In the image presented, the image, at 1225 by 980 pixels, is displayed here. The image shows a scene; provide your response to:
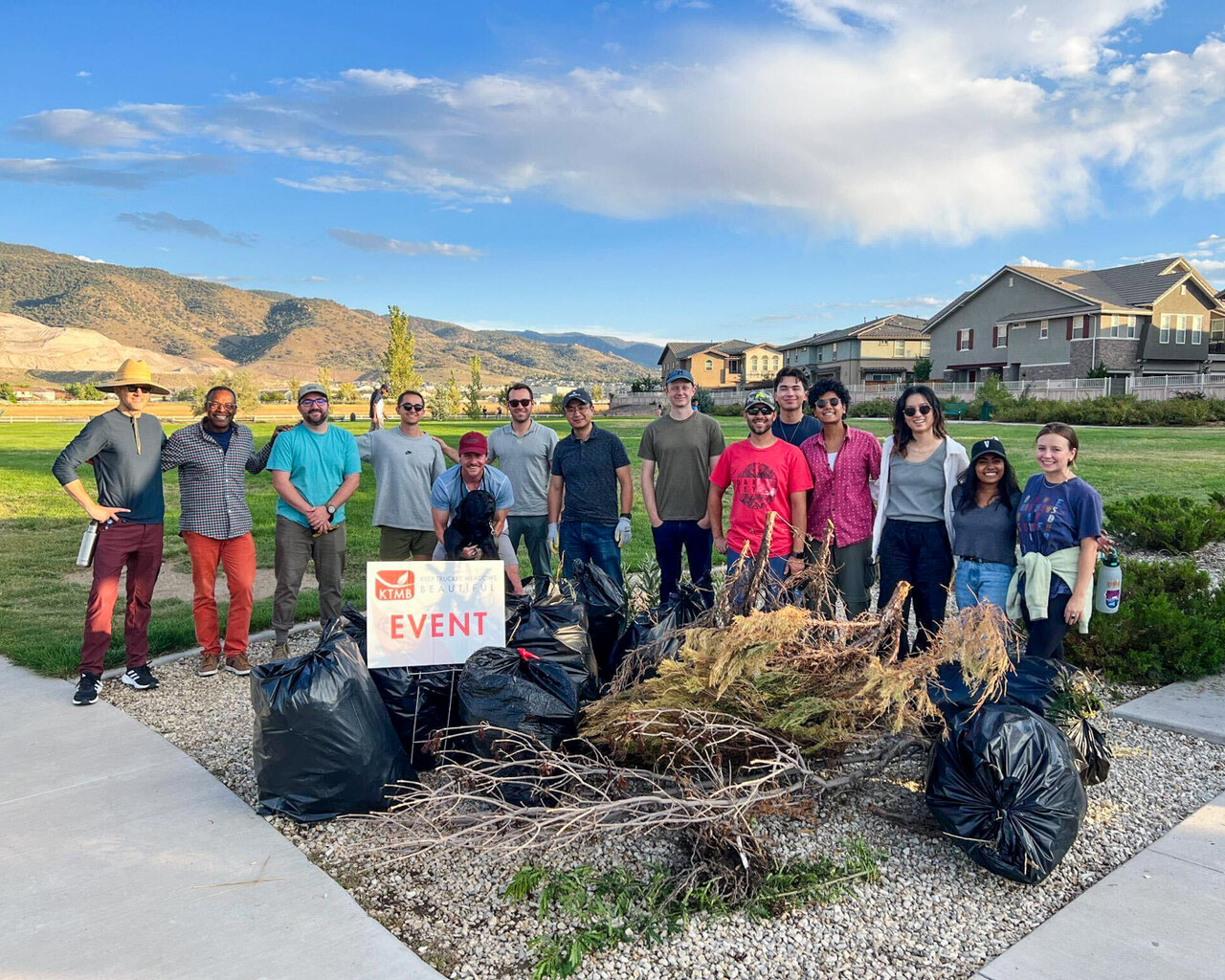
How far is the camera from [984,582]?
437 cm

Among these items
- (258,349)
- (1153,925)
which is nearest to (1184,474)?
(1153,925)

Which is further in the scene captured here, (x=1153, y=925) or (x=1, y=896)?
(x=1, y=896)

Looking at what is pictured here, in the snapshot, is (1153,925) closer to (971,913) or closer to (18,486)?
(971,913)

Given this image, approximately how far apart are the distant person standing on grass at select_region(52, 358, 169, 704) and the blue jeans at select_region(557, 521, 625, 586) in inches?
109

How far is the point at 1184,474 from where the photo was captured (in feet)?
49.2

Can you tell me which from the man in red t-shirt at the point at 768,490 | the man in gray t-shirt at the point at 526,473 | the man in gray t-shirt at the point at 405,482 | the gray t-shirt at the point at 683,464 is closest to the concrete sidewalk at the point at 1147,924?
the man in red t-shirt at the point at 768,490

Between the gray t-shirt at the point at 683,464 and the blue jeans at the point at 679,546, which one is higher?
the gray t-shirt at the point at 683,464

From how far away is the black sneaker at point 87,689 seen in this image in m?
5.00

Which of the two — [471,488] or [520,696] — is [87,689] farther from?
[520,696]

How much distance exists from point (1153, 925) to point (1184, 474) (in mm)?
15189

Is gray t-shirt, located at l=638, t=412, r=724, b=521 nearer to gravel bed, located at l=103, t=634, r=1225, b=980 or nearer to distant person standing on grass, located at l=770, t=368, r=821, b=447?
distant person standing on grass, located at l=770, t=368, r=821, b=447

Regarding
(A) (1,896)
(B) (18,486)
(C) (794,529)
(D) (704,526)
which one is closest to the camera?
(A) (1,896)

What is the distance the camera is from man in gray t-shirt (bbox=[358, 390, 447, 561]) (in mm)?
6199

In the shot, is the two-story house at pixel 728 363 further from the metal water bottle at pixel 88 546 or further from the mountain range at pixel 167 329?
the metal water bottle at pixel 88 546
